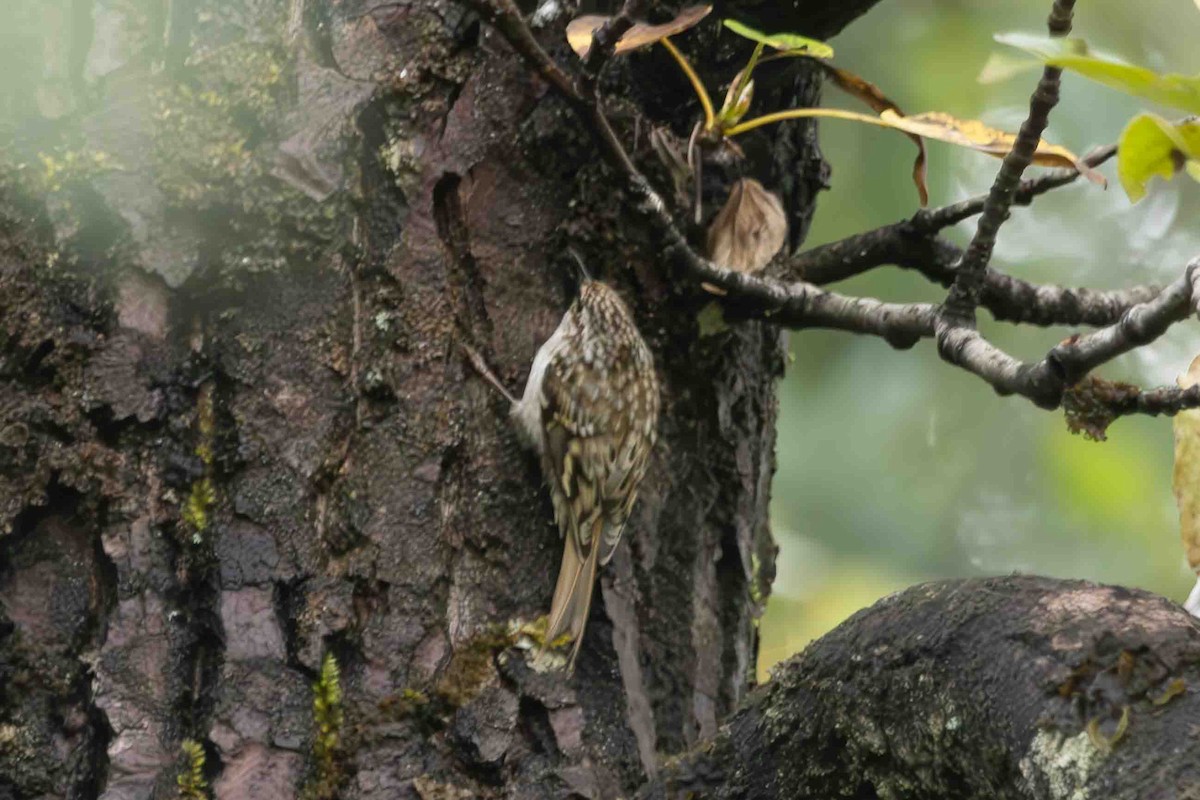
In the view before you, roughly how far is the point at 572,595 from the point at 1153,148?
117cm

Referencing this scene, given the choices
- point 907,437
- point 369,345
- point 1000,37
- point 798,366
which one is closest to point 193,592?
point 369,345

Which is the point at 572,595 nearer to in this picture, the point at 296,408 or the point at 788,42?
the point at 296,408

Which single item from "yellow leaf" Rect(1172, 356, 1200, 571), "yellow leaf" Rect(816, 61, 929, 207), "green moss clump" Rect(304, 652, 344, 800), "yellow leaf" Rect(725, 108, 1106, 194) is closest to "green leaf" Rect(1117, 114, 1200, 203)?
"yellow leaf" Rect(1172, 356, 1200, 571)

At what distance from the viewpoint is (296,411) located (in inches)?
72.2

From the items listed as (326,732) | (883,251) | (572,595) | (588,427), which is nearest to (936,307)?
(883,251)

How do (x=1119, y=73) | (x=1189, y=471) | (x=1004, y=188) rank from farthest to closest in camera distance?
(x=1004, y=188), (x=1189, y=471), (x=1119, y=73)

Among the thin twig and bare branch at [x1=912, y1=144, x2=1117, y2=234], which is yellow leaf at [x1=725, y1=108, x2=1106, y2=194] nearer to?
bare branch at [x1=912, y1=144, x2=1117, y2=234]

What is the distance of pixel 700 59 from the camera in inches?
82.6

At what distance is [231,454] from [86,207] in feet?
1.19

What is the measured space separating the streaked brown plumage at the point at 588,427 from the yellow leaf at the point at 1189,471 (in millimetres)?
819

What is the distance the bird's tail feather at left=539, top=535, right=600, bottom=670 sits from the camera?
1893 millimetres

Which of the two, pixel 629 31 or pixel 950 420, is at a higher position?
pixel 950 420

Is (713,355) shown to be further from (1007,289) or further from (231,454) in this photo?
(231,454)

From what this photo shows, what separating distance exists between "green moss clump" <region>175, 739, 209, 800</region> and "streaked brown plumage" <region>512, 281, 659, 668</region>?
47 cm
